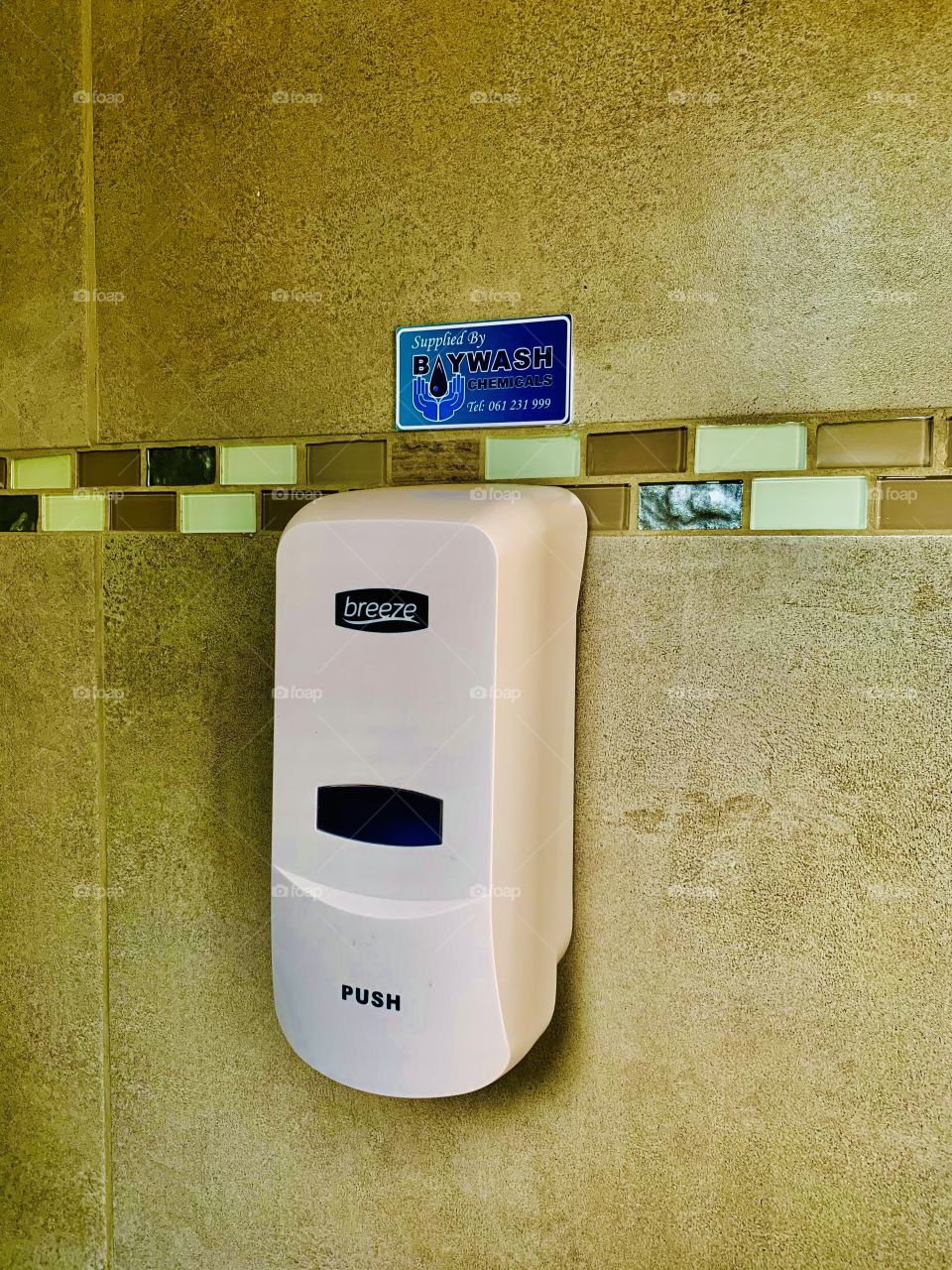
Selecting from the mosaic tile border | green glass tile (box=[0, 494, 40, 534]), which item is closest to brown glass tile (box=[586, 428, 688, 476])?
the mosaic tile border

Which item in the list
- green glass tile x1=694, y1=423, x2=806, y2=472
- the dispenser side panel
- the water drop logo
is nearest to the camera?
the dispenser side panel

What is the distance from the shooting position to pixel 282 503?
1318mm

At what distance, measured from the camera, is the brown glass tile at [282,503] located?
4.28 ft

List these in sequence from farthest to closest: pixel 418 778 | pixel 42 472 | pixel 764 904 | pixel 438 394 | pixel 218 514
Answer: pixel 42 472 < pixel 218 514 < pixel 438 394 < pixel 764 904 < pixel 418 778

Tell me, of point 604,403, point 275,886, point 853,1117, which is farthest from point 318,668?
point 853,1117

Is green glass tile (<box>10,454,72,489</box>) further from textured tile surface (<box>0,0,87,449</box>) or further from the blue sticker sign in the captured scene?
the blue sticker sign

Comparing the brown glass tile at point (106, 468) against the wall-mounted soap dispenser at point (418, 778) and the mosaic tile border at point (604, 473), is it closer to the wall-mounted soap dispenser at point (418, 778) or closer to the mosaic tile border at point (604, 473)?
the mosaic tile border at point (604, 473)

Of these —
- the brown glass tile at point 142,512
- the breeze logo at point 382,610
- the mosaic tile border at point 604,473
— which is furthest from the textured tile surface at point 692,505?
the brown glass tile at point 142,512

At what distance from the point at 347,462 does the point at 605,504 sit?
1.26 feet

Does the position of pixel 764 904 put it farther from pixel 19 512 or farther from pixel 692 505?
pixel 19 512

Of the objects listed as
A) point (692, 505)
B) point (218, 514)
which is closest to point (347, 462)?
point (218, 514)

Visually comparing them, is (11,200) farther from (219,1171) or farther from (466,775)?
(219,1171)

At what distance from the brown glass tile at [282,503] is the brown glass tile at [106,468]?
0.24 metres

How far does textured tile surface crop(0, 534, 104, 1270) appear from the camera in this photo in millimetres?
1462
